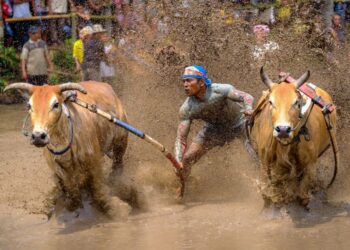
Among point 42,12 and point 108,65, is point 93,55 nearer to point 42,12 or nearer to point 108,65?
point 108,65

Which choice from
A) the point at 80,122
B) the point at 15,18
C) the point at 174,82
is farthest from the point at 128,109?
the point at 15,18

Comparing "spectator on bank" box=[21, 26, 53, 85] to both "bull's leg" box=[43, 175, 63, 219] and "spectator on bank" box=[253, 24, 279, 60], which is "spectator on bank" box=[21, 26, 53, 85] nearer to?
"spectator on bank" box=[253, 24, 279, 60]

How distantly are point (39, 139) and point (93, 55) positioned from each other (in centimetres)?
761

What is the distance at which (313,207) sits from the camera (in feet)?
32.0

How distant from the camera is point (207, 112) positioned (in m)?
10.4

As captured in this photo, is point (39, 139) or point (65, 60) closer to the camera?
point (39, 139)

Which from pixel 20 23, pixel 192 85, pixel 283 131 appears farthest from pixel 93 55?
pixel 283 131

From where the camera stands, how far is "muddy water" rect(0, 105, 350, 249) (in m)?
8.79

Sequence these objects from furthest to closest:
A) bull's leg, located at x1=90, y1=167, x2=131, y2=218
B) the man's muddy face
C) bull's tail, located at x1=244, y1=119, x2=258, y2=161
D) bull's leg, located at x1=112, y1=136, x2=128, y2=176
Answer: bull's leg, located at x1=112, y1=136, x2=128, y2=176 < the man's muddy face < bull's tail, located at x1=244, y1=119, x2=258, y2=161 < bull's leg, located at x1=90, y1=167, x2=131, y2=218

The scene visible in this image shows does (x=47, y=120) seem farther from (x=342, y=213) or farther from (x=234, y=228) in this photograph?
(x=342, y=213)

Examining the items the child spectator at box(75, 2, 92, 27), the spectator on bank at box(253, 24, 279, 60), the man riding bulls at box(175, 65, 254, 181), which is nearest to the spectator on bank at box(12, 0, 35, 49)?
the child spectator at box(75, 2, 92, 27)

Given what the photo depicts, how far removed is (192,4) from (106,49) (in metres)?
3.58

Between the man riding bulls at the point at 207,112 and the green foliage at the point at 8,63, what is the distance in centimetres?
851

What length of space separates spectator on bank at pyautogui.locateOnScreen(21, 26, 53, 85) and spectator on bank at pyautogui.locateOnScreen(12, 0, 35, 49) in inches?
81.6
